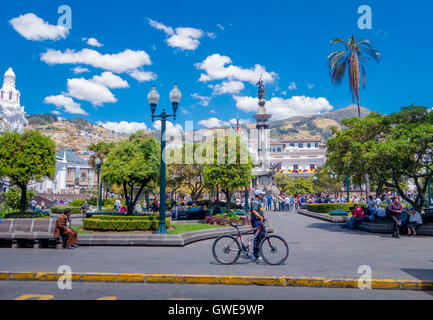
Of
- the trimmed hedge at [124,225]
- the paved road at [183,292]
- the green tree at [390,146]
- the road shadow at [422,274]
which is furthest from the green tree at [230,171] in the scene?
the paved road at [183,292]

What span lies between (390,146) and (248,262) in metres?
8.70

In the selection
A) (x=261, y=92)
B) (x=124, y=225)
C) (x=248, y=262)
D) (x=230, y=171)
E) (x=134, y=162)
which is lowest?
(x=248, y=262)

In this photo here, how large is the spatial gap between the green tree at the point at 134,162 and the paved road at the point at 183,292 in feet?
32.9

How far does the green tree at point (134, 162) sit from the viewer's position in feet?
52.4

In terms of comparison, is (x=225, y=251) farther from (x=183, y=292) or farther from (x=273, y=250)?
(x=183, y=292)

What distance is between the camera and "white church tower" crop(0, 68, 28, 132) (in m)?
82.4

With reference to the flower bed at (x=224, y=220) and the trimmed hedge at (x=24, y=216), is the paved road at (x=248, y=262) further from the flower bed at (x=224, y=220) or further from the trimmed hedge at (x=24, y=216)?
the trimmed hedge at (x=24, y=216)

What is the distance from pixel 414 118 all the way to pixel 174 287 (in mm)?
14550

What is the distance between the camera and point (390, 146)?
12.9 m

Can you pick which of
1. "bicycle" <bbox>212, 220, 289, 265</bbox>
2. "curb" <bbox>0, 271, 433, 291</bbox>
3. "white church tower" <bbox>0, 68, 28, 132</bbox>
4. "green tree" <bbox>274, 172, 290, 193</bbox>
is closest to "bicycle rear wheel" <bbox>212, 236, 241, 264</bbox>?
"bicycle" <bbox>212, 220, 289, 265</bbox>

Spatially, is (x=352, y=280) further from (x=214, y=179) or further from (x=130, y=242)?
(x=214, y=179)

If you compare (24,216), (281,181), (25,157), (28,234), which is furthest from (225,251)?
(281,181)

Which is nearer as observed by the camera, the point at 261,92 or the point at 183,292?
the point at 183,292

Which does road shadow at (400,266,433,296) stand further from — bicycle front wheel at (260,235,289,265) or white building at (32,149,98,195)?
white building at (32,149,98,195)
